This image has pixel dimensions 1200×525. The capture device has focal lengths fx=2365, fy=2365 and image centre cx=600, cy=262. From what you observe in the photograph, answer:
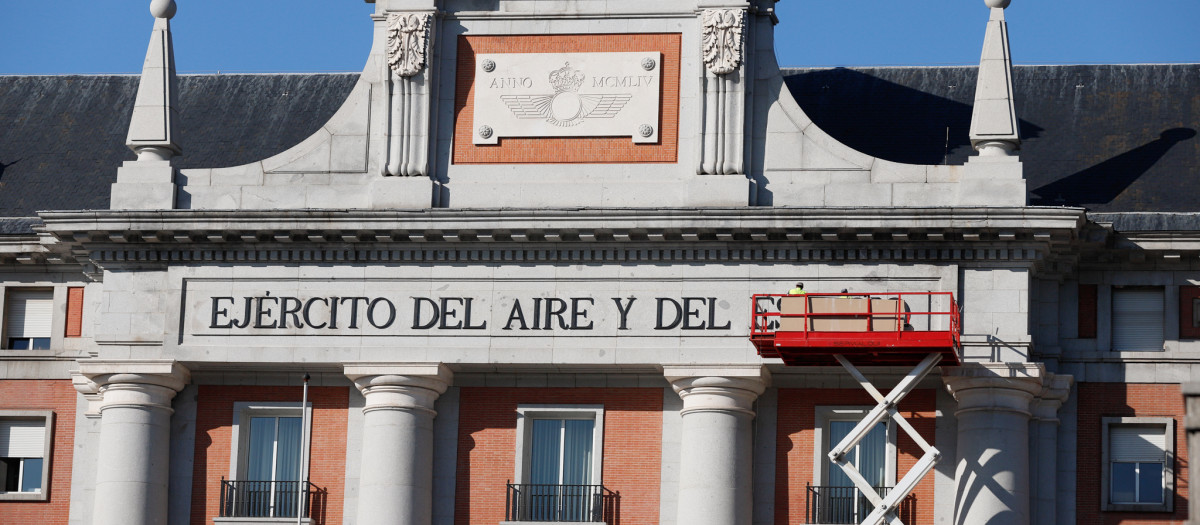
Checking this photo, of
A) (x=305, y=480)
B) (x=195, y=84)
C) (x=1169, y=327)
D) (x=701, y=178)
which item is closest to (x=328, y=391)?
(x=305, y=480)

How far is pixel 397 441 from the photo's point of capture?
44.0m

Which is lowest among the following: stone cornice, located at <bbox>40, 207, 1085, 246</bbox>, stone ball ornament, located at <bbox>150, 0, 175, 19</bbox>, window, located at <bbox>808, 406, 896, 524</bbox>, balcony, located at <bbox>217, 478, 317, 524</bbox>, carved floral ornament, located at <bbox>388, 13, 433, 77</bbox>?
balcony, located at <bbox>217, 478, 317, 524</bbox>

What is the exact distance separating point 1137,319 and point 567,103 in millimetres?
11604

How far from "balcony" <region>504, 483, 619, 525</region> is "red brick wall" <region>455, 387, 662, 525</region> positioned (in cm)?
17

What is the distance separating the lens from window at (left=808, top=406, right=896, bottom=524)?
144 feet

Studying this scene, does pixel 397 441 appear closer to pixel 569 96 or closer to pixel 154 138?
pixel 569 96

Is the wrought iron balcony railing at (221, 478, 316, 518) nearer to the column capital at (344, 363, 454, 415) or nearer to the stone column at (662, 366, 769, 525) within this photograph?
the column capital at (344, 363, 454, 415)

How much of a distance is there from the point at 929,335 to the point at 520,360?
7.78 m

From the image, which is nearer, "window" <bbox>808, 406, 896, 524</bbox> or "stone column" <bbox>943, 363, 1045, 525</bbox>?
"stone column" <bbox>943, 363, 1045, 525</bbox>

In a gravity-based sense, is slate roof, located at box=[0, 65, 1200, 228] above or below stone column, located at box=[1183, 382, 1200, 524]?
above

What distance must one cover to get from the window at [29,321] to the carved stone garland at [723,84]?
46.3 ft

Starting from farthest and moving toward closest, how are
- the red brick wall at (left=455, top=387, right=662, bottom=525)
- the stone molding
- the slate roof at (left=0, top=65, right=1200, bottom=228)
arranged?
the slate roof at (left=0, top=65, right=1200, bottom=228), the stone molding, the red brick wall at (left=455, top=387, right=662, bottom=525)

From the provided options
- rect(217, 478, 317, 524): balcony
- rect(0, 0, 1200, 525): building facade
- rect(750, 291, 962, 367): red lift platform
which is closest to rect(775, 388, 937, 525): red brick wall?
rect(0, 0, 1200, 525): building facade

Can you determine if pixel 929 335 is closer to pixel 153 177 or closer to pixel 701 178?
pixel 701 178
